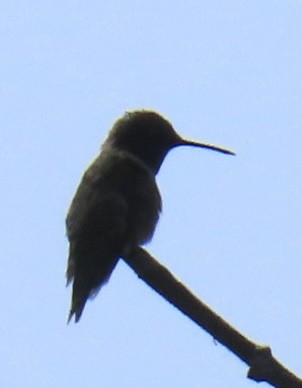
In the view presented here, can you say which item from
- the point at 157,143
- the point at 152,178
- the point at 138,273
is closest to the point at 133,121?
the point at 157,143

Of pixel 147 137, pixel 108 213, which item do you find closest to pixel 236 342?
pixel 108 213

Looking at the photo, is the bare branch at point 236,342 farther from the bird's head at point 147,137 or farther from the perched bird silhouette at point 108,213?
the bird's head at point 147,137

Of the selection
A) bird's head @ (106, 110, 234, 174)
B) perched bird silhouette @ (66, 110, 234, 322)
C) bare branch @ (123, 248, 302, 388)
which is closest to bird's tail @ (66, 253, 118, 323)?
perched bird silhouette @ (66, 110, 234, 322)

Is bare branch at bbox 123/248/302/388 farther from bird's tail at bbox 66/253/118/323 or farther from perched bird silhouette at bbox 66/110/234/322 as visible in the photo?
bird's tail at bbox 66/253/118/323

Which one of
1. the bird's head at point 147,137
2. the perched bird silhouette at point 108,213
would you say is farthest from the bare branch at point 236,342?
the bird's head at point 147,137

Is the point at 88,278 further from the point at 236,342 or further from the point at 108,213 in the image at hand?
the point at 236,342

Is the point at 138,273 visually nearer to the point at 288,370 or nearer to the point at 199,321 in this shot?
the point at 199,321
